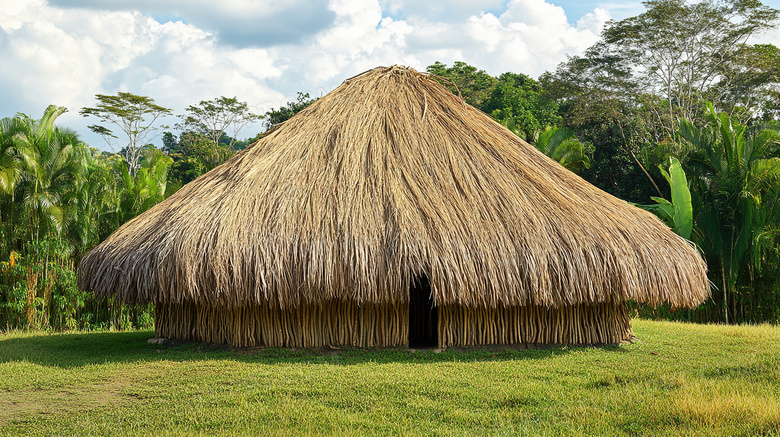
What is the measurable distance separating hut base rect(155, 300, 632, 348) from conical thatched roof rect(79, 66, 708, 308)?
0.60 metres

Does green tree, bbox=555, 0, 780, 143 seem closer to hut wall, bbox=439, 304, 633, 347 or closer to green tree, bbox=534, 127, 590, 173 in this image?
green tree, bbox=534, 127, 590, 173

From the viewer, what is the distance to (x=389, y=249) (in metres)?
6.78

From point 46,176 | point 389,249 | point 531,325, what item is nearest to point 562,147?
point 531,325

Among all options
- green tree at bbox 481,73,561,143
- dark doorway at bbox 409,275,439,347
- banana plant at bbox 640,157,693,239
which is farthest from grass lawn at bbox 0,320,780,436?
green tree at bbox 481,73,561,143

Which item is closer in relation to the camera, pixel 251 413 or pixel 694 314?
pixel 251 413

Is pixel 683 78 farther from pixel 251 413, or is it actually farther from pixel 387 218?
pixel 251 413

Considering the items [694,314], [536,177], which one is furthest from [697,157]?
[536,177]

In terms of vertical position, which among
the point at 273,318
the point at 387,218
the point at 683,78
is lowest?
the point at 273,318

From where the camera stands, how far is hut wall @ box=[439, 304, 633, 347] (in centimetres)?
742

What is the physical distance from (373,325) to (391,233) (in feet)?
4.16

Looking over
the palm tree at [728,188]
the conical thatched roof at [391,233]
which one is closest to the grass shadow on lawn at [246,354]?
the conical thatched roof at [391,233]

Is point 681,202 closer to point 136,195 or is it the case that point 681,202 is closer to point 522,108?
point 136,195

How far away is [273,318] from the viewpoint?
7.41m

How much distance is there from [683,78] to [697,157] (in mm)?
10661
